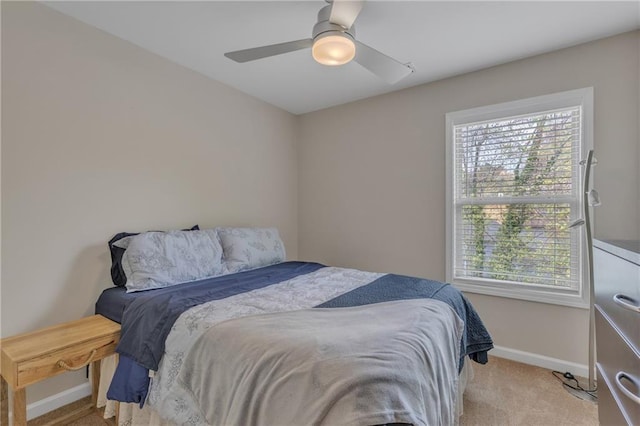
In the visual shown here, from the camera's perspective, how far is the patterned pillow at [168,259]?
192 cm

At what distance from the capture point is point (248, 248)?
2.59 m

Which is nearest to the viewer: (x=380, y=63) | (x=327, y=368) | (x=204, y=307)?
(x=327, y=368)

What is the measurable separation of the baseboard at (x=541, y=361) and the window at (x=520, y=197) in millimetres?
456

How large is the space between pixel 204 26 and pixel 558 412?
132 inches

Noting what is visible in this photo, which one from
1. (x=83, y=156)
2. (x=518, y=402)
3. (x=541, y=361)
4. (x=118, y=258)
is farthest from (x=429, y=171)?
(x=83, y=156)

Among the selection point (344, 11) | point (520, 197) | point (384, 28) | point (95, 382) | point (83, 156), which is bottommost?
point (95, 382)

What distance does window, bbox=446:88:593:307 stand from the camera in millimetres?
2299

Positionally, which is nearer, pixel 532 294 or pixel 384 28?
pixel 384 28

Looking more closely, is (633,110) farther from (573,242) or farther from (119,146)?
(119,146)

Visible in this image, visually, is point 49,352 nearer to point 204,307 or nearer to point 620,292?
point 204,307

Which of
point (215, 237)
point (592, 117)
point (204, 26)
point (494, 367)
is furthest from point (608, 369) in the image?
point (204, 26)

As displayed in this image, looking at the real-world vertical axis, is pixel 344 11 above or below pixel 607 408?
above

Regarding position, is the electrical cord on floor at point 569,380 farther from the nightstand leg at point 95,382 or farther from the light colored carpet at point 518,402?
the nightstand leg at point 95,382

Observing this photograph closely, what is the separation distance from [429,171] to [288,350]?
7.61 feet
